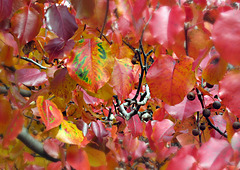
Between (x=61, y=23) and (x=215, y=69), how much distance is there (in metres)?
0.33

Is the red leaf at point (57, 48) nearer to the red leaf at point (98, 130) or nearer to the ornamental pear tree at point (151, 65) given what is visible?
the ornamental pear tree at point (151, 65)

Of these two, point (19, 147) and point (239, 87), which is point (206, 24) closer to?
point (239, 87)

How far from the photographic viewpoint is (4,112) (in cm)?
38

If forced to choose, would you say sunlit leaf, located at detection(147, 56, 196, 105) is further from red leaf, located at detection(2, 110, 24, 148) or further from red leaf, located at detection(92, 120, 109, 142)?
red leaf, located at detection(92, 120, 109, 142)

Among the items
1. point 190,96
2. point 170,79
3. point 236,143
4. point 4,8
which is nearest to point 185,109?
point 190,96

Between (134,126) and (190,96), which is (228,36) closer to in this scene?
(190,96)

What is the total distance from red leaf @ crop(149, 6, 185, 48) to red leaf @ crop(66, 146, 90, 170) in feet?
1.09

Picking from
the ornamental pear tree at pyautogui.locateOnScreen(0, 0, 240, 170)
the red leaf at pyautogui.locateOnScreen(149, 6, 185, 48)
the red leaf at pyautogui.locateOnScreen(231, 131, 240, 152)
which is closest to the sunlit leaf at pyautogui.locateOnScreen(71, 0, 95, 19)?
the ornamental pear tree at pyautogui.locateOnScreen(0, 0, 240, 170)

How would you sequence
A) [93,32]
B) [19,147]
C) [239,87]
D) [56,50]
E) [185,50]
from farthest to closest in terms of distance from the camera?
[19,147]
[93,32]
[56,50]
[185,50]
[239,87]

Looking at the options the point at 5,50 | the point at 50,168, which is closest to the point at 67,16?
the point at 5,50

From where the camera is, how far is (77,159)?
53 cm

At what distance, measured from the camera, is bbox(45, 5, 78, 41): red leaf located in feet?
1.55

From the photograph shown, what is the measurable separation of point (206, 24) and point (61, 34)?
292mm

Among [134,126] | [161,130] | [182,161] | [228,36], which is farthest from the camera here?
[134,126]
